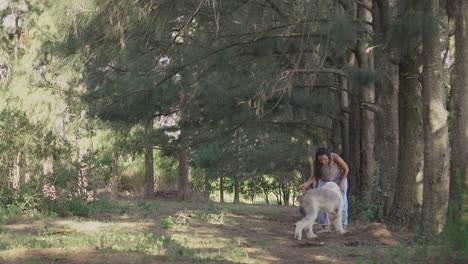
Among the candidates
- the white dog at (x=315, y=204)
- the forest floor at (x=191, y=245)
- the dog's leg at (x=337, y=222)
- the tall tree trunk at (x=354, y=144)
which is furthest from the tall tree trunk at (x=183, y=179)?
the white dog at (x=315, y=204)

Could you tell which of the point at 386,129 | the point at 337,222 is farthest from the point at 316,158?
the point at 386,129

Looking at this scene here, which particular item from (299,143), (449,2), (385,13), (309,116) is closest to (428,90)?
(449,2)

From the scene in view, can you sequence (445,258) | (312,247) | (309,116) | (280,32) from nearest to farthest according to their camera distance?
(445,258) → (312,247) → (280,32) → (309,116)

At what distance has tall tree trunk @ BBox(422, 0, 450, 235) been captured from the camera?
7.55 meters

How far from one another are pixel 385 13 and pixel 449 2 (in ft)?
7.14

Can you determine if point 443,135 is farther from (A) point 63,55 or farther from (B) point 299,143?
(B) point 299,143

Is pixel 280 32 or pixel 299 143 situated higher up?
pixel 280 32

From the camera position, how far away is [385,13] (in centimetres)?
996

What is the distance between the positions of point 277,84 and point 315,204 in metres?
3.26

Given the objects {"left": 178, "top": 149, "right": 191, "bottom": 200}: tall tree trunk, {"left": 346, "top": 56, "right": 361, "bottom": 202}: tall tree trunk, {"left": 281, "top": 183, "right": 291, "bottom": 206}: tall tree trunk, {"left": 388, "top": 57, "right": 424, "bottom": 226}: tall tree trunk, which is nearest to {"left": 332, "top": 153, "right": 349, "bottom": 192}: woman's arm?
{"left": 388, "top": 57, "right": 424, "bottom": 226}: tall tree trunk

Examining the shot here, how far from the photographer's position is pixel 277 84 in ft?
34.3

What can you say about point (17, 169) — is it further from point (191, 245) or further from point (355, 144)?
point (191, 245)

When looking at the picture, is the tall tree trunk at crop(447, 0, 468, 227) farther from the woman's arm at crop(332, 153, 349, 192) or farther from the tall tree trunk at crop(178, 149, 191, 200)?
the tall tree trunk at crop(178, 149, 191, 200)

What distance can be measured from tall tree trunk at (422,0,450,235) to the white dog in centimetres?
116
